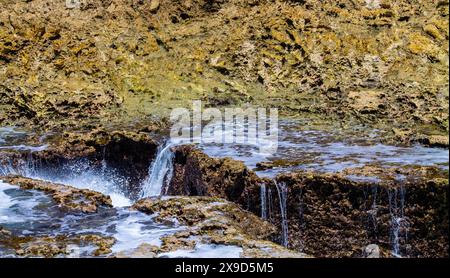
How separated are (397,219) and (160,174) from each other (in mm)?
4284

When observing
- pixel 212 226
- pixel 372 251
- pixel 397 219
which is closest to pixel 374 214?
pixel 397 219

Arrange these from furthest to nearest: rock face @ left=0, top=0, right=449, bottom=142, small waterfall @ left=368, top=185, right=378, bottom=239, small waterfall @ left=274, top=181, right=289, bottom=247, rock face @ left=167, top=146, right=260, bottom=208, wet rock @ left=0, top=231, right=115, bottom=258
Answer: rock face @ left=0, top=0, right=449, bottom=142 < rock face @ left=167, top=146, right=260, bottom=208 < small waterfall @ left=274, top=181, right=289, bottom=247 < small waterfall @ left=368, top=185, right=378, bottom=239 < wet rock @ left=0, top=231, right=115, bottom=258

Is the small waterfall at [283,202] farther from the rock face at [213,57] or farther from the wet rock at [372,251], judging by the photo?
the rock face at [213,57]

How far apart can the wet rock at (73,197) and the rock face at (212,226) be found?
565mm

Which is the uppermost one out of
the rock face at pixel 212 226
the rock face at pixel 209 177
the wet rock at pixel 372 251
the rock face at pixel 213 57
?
the rock face at pixel 213 57

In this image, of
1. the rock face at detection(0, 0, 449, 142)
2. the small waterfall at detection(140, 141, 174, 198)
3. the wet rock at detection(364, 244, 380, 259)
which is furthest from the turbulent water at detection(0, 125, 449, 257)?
the rock face at detection(0, 0, 449, 142)

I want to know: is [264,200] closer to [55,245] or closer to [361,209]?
[361,209]

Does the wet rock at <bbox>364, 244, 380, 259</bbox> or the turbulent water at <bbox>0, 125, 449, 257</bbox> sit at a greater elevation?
the turbulent water at <bbox>0, 125, 449, 257</bbox>

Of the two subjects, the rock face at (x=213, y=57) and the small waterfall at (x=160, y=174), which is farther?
the rock face at (x=213, y=57)

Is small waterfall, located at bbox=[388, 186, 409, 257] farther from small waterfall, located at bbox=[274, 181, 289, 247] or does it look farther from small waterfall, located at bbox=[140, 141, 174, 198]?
small waterfall, located at bbox=[140, 141, 174, 198]

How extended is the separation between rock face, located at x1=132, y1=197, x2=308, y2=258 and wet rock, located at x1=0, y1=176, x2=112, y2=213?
56 centimetres

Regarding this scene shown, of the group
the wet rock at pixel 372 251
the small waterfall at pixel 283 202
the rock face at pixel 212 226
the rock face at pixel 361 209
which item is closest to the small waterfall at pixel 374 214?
the rock face at pixel 361 209

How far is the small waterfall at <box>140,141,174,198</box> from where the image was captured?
32.1 ft

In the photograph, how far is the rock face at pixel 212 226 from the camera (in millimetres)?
6118
